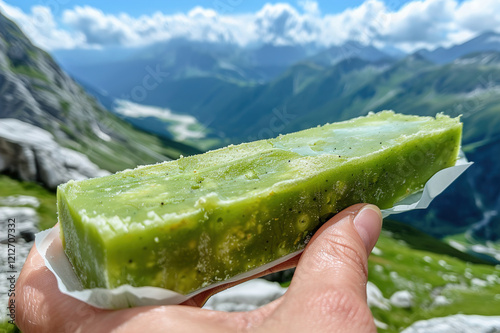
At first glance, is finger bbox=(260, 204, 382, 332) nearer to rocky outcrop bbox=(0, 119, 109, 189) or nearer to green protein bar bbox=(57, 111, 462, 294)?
green protein bar bbox=(57, 111, 462, 294)

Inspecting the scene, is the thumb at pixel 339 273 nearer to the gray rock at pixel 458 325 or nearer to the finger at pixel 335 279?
the finger at pixel 335 279

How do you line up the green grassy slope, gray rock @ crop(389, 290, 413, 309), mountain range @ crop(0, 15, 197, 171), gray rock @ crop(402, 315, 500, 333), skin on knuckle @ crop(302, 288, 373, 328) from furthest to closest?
1. mountain range @ crop(0, 15, 197, 171)
2. gray rock @ crop(389, 290, 413, 309)
3. the green grassy slope
4. gray rock @ crop(402, 315, 500, 333)
5. skin on knuckle @ crop(302, 288, 373, 328)

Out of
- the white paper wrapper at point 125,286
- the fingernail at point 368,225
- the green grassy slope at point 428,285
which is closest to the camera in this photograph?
the white paper wrapper at point 125,286

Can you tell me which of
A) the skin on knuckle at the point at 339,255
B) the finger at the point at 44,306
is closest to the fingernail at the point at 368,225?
the skin on knuckle at the point at 339,255

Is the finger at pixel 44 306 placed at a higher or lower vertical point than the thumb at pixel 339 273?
lower

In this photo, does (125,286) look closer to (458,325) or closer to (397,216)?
(458,325)

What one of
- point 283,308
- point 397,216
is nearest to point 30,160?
point 283,308

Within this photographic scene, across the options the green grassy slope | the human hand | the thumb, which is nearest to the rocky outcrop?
the human hand
